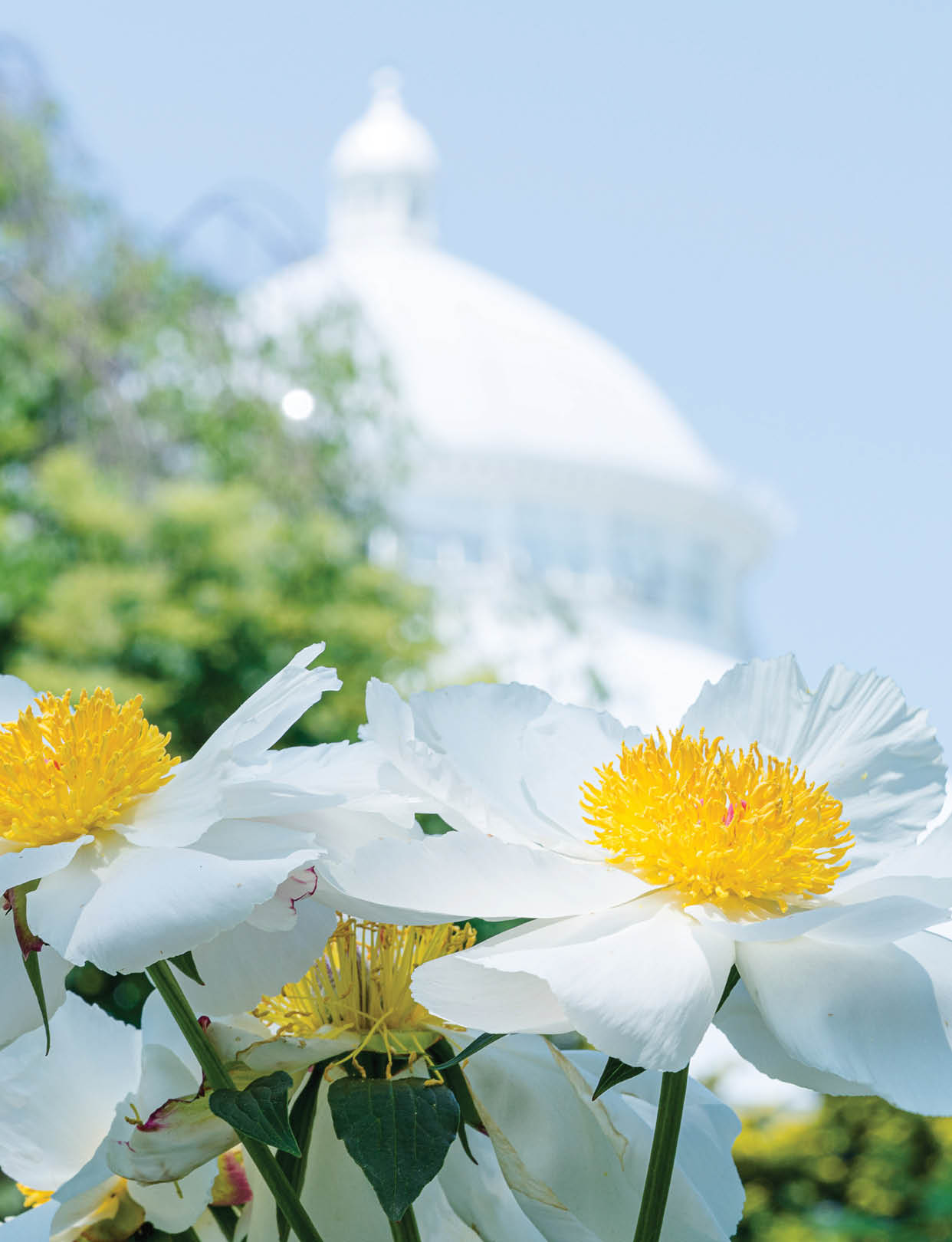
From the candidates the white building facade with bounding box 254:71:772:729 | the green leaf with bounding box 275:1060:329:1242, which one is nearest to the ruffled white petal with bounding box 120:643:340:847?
the green leaf with bounding box 275:1060:329:1242

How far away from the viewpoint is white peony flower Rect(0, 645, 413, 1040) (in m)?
0.40

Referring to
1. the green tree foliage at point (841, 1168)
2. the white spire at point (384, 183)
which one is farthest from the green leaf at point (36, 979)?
the white spire at point (384, 183)

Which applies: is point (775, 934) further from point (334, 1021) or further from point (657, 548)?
point (657, 548)

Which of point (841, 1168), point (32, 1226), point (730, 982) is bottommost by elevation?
point (32, 1226)

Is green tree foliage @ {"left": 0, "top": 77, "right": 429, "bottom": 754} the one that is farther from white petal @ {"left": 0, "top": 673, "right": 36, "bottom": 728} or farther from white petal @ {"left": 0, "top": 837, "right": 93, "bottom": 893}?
white petal @ {"left": 0, "top": 837, "right": 93, "bottom": 893}

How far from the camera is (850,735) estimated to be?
21.9 inches

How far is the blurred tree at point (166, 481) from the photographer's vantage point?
14.7 feet

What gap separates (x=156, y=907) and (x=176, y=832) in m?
0.05

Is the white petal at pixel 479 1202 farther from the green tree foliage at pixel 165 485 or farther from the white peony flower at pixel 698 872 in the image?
the green tree foliage at pixel 165 485

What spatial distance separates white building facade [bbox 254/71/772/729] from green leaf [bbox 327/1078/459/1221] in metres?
8.07

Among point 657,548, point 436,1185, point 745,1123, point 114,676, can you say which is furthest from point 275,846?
point 657,548

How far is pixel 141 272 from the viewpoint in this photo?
5199 mm

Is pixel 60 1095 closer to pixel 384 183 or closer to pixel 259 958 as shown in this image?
pixel 259 958

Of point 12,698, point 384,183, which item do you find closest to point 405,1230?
point 12,698
